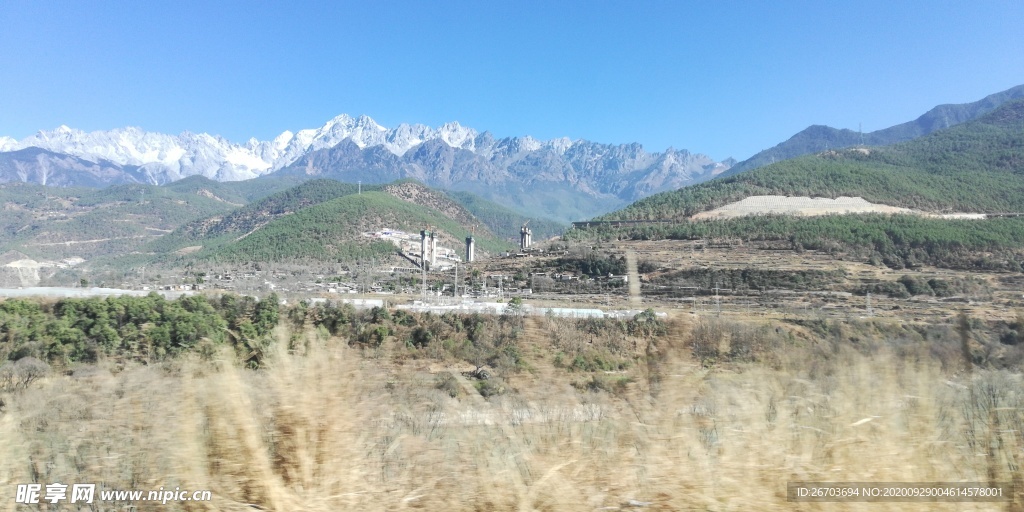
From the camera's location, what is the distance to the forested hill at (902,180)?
51.8 m

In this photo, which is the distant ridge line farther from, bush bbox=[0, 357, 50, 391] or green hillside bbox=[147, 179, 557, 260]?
bush bbox=[0, 357, 50, 391]

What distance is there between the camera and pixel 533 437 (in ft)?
9.34

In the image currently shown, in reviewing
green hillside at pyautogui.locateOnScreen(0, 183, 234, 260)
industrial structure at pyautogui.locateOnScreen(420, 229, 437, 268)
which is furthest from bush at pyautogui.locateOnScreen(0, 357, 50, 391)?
green hillside at pyautogui.locateOnScreen(0, 183, 234, 260)

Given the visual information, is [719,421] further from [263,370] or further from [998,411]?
[263,370]

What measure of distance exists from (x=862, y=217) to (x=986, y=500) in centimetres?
5021

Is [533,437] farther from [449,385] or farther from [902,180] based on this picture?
[902,180]

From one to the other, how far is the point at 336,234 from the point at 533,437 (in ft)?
243

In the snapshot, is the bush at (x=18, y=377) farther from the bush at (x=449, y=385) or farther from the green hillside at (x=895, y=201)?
the green hillside at (x=895, y=201)

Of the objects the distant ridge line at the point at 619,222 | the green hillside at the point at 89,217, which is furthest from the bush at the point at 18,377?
the green hillside at the point at 89,217

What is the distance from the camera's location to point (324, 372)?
258cm

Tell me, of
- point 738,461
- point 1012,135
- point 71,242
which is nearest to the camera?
point 738,461

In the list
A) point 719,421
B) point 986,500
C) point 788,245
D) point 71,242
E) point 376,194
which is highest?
point 376,194

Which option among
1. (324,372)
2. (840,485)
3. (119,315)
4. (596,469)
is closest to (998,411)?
(840,485)

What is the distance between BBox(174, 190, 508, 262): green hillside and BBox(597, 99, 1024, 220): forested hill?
31.1 m
